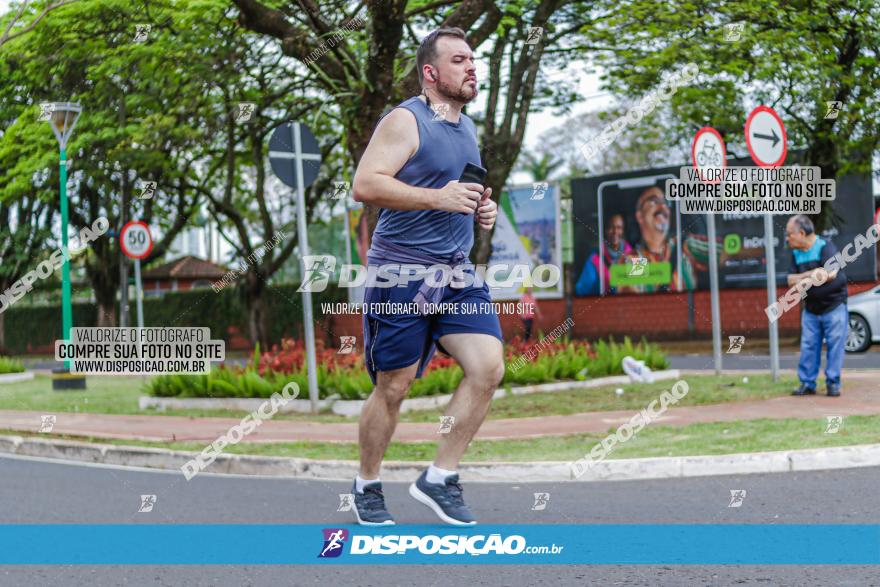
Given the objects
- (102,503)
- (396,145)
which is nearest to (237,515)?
(102,503)

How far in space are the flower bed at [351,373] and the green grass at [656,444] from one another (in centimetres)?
269

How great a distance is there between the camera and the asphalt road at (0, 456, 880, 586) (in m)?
3.92

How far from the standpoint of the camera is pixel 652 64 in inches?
616

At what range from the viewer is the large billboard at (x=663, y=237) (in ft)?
72.8

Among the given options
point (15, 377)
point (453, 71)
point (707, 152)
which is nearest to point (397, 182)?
point (453, 71)

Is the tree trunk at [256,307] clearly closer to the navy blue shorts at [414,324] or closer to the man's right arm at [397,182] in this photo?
the navy blue shorts at [414,324]

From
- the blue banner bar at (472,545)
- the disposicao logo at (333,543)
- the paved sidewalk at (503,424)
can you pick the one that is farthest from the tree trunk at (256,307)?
the disposicao logo at (333,543)

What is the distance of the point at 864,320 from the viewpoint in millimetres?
17266

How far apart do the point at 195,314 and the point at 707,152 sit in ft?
82.2

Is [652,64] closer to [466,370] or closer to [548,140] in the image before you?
[466,370]

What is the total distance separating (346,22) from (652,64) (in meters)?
5.98

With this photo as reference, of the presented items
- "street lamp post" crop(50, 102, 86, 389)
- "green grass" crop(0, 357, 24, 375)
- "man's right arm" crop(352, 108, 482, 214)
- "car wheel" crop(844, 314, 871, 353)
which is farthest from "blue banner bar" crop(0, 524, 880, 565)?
"green grass" crop(0, 357, 24, 375)

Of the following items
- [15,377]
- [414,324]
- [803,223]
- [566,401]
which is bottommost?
[15,377]

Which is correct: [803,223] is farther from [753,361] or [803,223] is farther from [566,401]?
[753,361]
